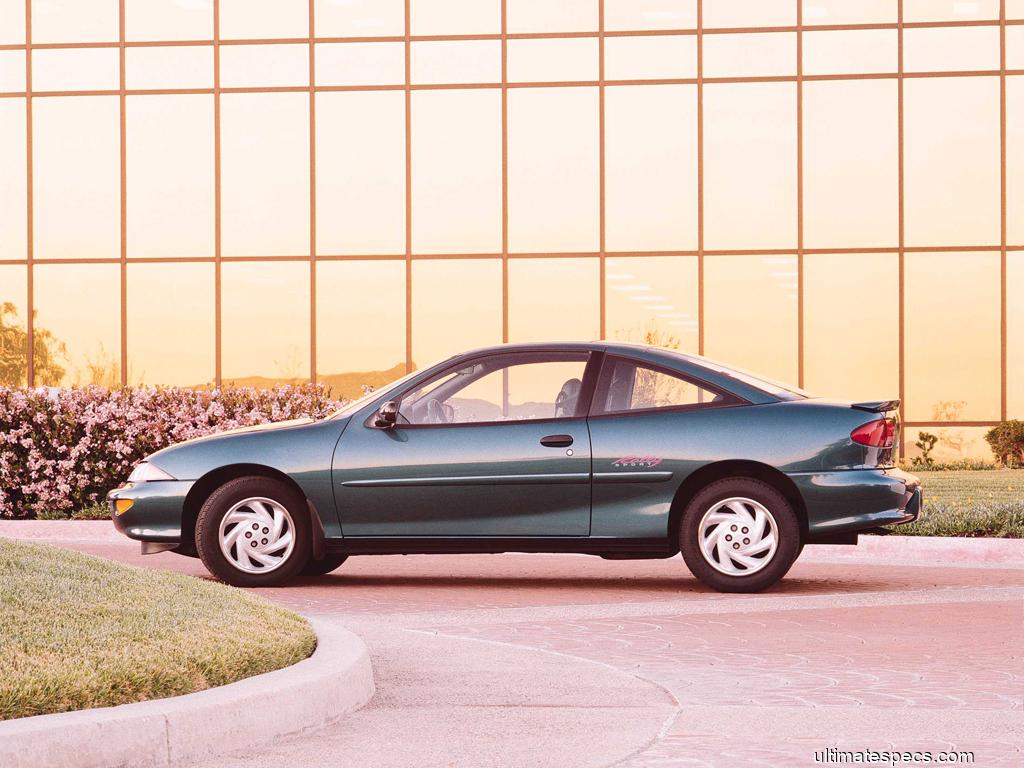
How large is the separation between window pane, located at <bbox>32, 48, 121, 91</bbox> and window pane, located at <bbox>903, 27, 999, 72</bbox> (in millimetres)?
13204

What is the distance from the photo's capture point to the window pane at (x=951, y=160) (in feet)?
92.2

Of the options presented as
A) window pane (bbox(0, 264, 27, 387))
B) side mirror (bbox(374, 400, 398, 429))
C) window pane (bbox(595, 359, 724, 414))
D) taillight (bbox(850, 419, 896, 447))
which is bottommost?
taillight (bbox(850, 419, 896, 447))

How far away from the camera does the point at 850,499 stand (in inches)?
428

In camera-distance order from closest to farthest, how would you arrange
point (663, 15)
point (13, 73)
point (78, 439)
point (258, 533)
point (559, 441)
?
point (559, 441), point (258, 533), point (78, 439), point (663, 15), point (13, 73)

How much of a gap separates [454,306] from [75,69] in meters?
7.64

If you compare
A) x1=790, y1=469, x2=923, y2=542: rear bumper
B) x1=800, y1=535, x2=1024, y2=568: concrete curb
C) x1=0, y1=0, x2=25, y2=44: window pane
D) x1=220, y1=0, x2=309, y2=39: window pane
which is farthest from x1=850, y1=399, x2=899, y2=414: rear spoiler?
x1=0, y1=0, x2=25, y2=44: window pane

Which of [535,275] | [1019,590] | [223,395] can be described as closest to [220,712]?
[1019,590]

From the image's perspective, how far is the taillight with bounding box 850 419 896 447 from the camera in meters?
10.9

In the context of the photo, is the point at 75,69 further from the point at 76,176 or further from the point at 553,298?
the point at 553,298

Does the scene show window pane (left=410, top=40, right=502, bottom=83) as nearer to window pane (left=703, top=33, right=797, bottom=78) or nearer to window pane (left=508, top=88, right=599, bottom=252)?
window pane (left=508, top=88, right=599, bottom=252)

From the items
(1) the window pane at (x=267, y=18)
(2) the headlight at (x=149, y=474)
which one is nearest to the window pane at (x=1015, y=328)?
(1) the window pane at (x=267, y=18)

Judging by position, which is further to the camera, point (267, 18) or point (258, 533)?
point (267, 18)

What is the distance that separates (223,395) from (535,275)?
11470mm

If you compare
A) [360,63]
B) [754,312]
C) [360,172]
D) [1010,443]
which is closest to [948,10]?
[754,312]
